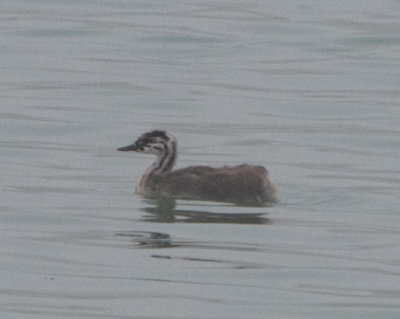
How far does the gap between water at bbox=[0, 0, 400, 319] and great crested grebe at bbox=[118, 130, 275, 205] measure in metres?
0.17

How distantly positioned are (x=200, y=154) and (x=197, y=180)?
2.74m

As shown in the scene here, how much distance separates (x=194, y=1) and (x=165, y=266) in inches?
823

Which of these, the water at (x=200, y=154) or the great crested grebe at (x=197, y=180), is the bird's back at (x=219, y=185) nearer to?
the great crested grebe at (x=197, y=180)

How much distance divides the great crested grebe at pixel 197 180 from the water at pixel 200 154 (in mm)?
175

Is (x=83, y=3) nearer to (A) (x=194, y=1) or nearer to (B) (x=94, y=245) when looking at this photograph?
(A) (x=194, y=1)

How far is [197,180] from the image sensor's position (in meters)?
14.6

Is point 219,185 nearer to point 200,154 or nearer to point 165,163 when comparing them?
point 165,163

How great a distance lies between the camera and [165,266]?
11.8 meters

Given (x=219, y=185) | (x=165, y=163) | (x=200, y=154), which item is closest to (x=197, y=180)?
(x=219, y=185)

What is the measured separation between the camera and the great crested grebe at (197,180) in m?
14.4

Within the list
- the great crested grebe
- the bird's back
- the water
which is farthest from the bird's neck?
the water

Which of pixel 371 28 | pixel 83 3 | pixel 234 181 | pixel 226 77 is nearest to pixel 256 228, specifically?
pixel 234 181

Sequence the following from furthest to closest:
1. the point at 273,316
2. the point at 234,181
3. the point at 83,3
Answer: the point at 83,3 → the point at 234,181 → the point at 273,316

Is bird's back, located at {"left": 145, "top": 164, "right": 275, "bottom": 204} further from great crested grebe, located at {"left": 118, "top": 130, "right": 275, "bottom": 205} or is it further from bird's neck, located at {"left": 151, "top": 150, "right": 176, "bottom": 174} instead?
bird's neck, located at {"left": 151, "top": 150, "right": 176, "bottom": 174}
